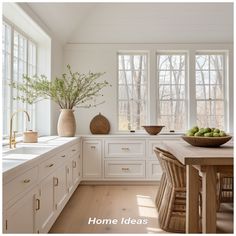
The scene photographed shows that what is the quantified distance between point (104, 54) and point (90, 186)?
2.37m

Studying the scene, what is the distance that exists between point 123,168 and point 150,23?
8.48ft

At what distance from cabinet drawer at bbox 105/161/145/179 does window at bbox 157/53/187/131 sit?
98 cm

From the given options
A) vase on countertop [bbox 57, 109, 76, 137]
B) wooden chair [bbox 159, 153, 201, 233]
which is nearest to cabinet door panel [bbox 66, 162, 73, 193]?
vase on countertop [bbox 57, 109, 76, 137]

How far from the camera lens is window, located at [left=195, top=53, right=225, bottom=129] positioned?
5488 mm

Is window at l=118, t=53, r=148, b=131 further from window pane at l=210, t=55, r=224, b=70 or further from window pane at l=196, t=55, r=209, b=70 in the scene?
window pane at l=210, t=55, r=224, b=70

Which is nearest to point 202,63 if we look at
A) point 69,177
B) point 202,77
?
point 202,77

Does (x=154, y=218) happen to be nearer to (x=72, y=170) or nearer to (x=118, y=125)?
(x=72, y=170)

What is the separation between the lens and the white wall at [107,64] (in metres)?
5.42

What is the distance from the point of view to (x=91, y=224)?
10.4 feet

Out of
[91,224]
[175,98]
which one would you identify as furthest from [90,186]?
[175,98]

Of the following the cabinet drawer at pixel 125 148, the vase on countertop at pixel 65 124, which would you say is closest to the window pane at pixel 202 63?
the cabinet drawer at pixel 125 148

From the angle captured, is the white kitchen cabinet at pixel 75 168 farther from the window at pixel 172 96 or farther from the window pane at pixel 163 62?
the window pane at pixel 163 62

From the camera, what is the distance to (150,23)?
5277 millimetres

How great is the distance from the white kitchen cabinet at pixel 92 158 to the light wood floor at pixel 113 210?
0.25 metres
